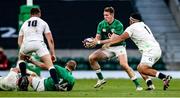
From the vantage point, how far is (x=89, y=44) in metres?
23.5

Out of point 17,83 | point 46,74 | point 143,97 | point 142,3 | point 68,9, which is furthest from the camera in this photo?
point 142,3

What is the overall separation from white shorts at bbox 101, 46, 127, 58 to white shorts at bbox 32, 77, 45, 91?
2.73 metres

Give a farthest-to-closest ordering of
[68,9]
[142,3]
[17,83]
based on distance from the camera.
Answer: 1. [142,3]
2. [68,9]
3. [17,83]

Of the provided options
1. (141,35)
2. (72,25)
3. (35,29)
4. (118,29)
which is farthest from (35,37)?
(72,25)

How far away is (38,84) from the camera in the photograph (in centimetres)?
2219

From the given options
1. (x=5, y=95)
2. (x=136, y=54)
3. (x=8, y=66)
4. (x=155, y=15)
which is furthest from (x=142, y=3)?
(x=5, y=95)

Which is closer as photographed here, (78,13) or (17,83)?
(17,83)

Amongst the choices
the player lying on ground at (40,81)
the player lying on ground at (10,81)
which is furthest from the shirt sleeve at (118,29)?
the player lying on ground at (10,81)

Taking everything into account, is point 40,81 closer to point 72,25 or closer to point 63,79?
point 63,79

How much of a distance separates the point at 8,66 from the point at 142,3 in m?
8.09

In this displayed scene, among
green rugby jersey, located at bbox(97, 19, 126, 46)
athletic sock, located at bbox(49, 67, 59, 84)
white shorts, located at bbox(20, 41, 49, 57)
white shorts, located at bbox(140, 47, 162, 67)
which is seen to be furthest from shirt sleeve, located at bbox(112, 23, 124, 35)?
athletic sock, located at bbox(49, 67, 59, 84)

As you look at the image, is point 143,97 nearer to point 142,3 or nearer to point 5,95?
point 5,95

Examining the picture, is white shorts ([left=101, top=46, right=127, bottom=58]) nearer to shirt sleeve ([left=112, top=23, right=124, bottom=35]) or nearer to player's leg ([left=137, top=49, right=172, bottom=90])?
shirt sleeve ([left=112, top=23, right=124, bottom=35])

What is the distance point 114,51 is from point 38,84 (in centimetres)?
290
